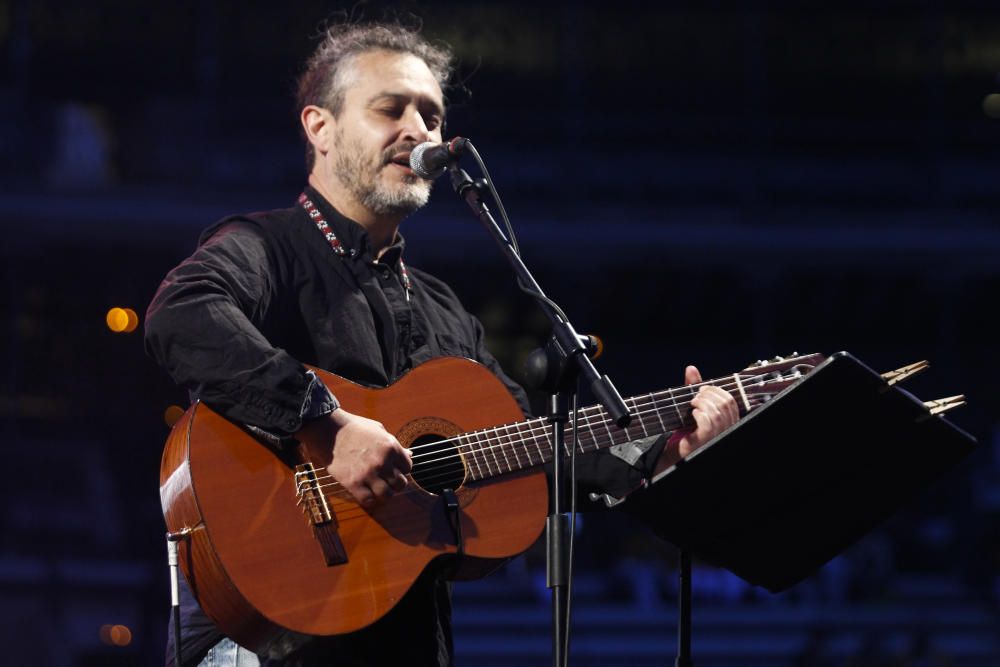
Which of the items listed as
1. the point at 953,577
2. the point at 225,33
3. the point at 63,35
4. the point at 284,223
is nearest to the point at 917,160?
the point at 953,577

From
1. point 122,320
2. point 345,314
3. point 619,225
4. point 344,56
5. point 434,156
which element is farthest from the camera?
point 619,225

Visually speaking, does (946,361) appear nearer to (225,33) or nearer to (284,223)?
(225,33)

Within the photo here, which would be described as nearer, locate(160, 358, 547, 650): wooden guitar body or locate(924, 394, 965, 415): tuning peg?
locate(924, 394, 965, 415): tuning peg

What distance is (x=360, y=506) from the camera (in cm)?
244

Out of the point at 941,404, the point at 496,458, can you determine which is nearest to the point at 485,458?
the point at 496,458

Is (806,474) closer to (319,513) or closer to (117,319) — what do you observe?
(319,513)

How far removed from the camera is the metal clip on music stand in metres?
2.09

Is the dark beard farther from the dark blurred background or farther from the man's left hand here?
the dark blurred background

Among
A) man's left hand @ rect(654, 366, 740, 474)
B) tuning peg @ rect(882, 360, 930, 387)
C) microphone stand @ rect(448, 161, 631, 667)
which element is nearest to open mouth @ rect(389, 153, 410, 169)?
microphone stand @ rect(448, 161, 631, 667)

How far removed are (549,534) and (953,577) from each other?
7.90 meters

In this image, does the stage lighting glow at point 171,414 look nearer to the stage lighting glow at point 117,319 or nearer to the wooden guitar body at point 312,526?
the stage lighting glow at point 117,319

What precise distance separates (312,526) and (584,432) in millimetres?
706

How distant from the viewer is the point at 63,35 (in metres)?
9.80

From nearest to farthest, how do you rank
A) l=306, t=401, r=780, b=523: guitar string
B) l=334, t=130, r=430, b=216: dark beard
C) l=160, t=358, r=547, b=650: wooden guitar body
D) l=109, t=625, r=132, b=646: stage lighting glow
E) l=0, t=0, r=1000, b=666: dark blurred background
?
1. l=160, t=358, r=547, b=650: wooden guitar body
2. l=306, t=401, r=780, b=523: guitar string
3. l=334, t=130, r=430, b=216: dark beard
4. l=109, t=625, r=132, b=646: stage lighting glow
5. l=0, t=0, r=1000, b=666: dark blurred background
